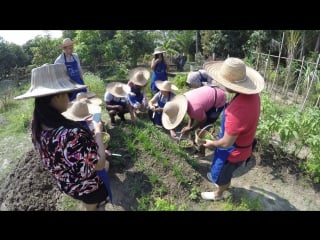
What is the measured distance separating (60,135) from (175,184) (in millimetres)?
2135

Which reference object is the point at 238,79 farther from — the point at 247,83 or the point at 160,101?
the point at 160,101

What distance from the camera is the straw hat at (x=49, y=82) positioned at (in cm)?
201

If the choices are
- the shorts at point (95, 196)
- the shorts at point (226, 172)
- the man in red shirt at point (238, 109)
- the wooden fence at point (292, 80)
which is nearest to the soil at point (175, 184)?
the shorts at point (226, 172)

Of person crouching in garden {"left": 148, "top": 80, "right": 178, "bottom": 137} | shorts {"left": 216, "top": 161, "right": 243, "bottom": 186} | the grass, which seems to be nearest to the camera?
shorts {"left": 216, "top": 161, "right": 243, "bottom": 186}

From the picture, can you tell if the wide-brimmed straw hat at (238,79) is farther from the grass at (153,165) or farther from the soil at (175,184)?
the soil at (175,184)

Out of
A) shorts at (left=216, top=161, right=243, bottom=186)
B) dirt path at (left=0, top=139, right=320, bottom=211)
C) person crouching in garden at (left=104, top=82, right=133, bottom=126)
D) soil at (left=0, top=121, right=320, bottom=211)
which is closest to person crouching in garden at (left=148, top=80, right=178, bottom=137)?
person crouching in garden at (left=104, top=82, right=133, bottom=126)

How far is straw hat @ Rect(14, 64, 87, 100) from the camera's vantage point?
2.01 m

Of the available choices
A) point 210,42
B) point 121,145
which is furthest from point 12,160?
point 210,42

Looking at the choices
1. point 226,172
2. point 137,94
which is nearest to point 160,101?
point 137,94

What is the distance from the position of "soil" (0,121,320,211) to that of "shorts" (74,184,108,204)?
741 millimetres

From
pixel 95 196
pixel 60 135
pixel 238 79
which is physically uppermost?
pixel 238 79

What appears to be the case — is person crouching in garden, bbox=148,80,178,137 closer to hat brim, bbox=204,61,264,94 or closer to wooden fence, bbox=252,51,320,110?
hat brim, bbox=204,61,264,94

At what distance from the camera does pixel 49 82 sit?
6.90 feet

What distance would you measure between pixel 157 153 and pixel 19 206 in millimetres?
1994
